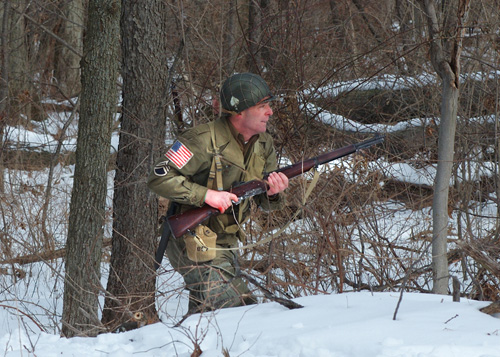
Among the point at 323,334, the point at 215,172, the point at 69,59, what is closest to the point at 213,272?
the point at 215,172

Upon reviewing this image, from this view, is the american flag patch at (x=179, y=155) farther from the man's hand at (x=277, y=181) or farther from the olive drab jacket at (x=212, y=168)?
the man's hand at (x=277, y=181)

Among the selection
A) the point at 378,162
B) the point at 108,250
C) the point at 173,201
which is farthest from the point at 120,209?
the point at 378,162

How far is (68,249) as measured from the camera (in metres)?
4.76

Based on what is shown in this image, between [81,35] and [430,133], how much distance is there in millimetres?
9977

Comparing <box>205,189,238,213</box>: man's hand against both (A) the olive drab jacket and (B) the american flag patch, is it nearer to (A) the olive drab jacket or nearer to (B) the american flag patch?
(A) the olive drab jacket

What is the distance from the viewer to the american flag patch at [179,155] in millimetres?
3908

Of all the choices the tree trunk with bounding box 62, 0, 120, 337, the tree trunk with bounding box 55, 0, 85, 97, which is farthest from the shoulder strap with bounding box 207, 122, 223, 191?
the tree trunk with bounding box 55, 0, 85, 97

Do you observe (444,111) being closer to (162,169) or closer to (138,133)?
(162,169)

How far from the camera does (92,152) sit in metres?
4.65

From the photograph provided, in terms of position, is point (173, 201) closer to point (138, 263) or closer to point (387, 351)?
point (138, 263)

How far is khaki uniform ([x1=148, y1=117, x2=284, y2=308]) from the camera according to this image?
12.8 feet

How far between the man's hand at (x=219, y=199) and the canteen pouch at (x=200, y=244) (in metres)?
0.21

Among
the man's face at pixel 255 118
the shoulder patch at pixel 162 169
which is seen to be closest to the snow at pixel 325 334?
the shoulder patch at pixel 162 169

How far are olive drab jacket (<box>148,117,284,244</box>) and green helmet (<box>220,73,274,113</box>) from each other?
140mm
